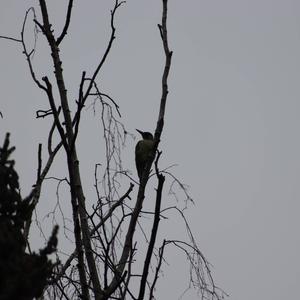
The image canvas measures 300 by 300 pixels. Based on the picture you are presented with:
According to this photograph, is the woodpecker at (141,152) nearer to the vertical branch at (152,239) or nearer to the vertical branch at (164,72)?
the vertical branch at (164,72)

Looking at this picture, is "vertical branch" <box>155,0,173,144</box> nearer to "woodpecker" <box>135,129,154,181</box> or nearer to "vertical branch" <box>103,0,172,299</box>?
"vertical branch" <box>103,0,172,299</box>

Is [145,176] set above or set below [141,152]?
below

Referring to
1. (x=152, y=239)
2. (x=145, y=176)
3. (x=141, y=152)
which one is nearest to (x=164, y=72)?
(x=145, y=176)

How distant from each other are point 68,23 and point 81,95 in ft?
2.63

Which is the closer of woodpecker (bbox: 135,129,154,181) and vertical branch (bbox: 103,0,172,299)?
vertical branch (bbox: 103,0,172,299)

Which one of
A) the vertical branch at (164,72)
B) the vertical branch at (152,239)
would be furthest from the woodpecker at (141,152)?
the vertical branch at (152,239)

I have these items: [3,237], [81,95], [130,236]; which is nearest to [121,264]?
[130,236]

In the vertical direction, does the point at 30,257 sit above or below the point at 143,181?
below

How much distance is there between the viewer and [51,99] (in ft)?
10.9

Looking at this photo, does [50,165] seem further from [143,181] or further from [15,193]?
[15,193]

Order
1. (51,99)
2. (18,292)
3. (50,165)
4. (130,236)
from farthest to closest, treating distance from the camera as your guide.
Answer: (50,165)
(130,236)
(51,99)
(18,292)

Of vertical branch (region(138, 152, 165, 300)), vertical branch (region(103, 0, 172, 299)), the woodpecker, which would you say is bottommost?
vertical branch (region(138, 152, 165, 300))

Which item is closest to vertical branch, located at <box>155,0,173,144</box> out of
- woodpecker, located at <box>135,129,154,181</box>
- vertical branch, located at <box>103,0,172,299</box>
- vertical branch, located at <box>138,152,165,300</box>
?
vertical branch, located at <box>103,0,172,299</box>

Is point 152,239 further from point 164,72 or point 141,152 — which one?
point 141,152
